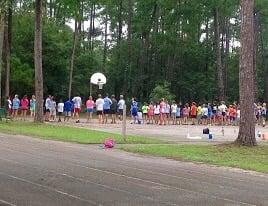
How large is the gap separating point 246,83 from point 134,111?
19275 millimetres

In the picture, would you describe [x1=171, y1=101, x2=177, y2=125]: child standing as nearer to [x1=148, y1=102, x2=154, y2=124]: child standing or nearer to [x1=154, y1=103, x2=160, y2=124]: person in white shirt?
[x1=154, y1=103, x2=160, y2=124]: person in white shirt

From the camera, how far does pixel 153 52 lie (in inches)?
2908

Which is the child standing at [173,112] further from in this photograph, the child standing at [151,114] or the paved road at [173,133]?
the paved road at [173,133]

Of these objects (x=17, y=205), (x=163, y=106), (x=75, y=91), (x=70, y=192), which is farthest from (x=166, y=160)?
(x=75, y=91)

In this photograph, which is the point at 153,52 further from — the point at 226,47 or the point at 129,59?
the point at 226,47

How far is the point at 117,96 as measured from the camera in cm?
7169

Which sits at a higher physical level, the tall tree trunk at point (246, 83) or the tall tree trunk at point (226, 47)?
the tall tree trunk at point (226, 47)

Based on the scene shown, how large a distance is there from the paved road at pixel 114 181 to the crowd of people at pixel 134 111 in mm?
20291

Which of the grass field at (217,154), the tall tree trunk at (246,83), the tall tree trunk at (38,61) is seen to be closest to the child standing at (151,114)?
the tall tree trunk at (38,61)

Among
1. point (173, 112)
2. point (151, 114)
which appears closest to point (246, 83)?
point (151, 114)

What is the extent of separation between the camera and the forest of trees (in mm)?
59500

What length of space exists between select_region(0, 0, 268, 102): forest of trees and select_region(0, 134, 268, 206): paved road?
40197 mm

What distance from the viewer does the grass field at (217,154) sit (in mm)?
18750

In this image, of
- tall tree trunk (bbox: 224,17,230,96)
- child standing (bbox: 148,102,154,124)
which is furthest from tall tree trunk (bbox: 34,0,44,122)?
tall tree trunk (bbox: 224,17,230,96)
